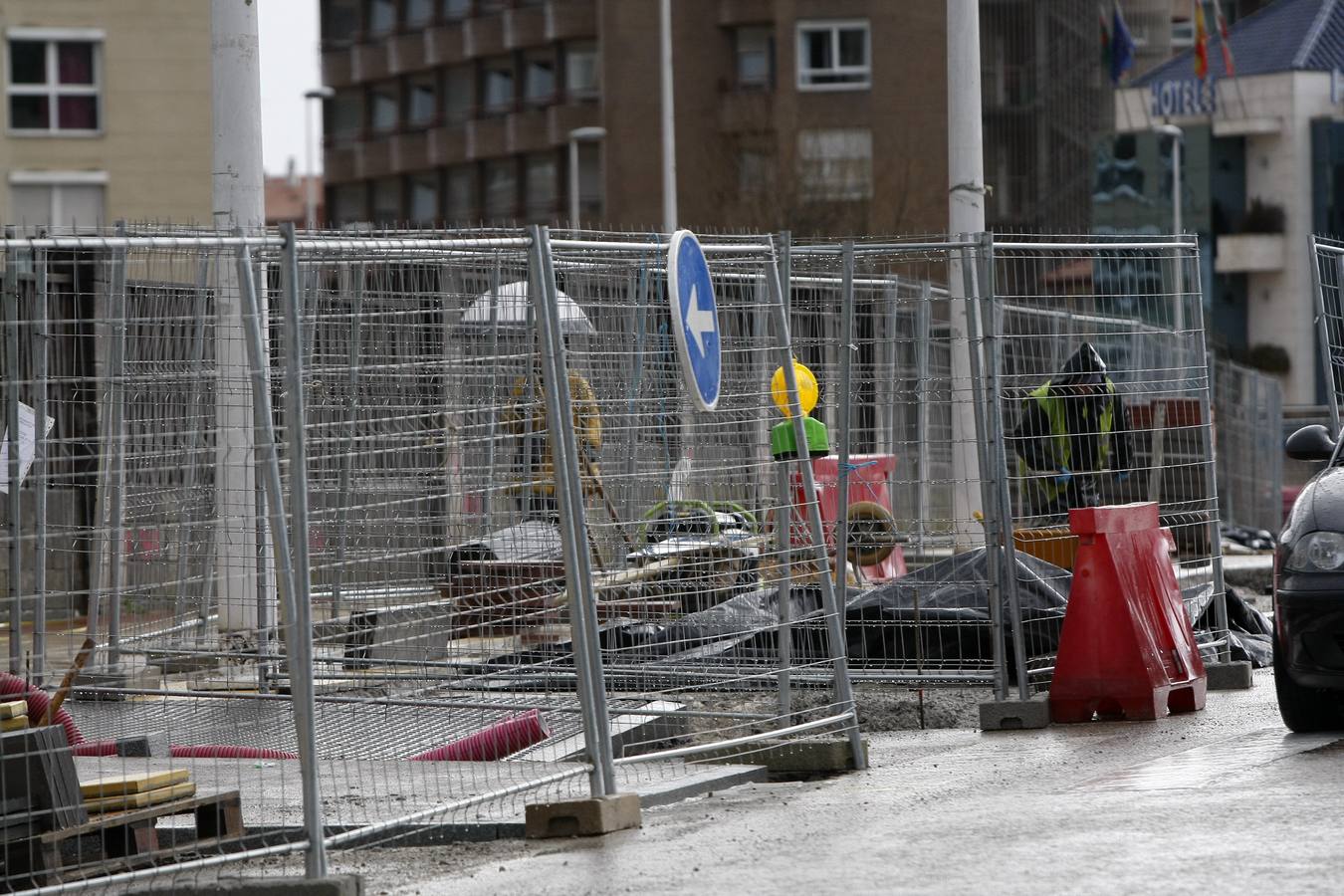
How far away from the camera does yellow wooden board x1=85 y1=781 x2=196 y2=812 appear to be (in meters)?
7.50

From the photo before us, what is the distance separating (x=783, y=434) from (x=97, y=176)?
A: 156ft

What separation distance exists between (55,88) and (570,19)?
23.3m

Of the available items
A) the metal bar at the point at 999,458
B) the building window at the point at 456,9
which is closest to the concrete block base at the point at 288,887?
the metal bar at the point at 999,458

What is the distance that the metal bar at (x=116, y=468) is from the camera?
10.1 meters

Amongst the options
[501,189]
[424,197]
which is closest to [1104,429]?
[501,189]

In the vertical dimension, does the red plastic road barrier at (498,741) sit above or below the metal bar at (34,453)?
below

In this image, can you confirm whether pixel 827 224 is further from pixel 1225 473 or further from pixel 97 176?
pixel 1225 473

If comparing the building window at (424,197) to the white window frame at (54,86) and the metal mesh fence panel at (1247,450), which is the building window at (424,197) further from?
the metal mesh fence panel at (1247,450)

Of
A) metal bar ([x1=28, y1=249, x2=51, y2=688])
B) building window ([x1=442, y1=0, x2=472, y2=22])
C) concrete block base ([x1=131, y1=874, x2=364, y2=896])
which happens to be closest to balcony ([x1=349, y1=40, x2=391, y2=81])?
building window ([x1=442, y1=0, x2=472, y2=22])

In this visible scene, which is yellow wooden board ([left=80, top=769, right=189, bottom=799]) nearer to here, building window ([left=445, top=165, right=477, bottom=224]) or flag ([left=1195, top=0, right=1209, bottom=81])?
flag ([left=1195, top=0, right=1209, bottom=81])

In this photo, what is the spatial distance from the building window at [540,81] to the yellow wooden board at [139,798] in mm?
68922

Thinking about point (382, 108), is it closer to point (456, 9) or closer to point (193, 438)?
point (456, 9)

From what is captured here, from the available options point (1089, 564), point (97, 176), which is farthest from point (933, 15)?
point (1089, 564)

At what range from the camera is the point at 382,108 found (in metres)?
84.8
